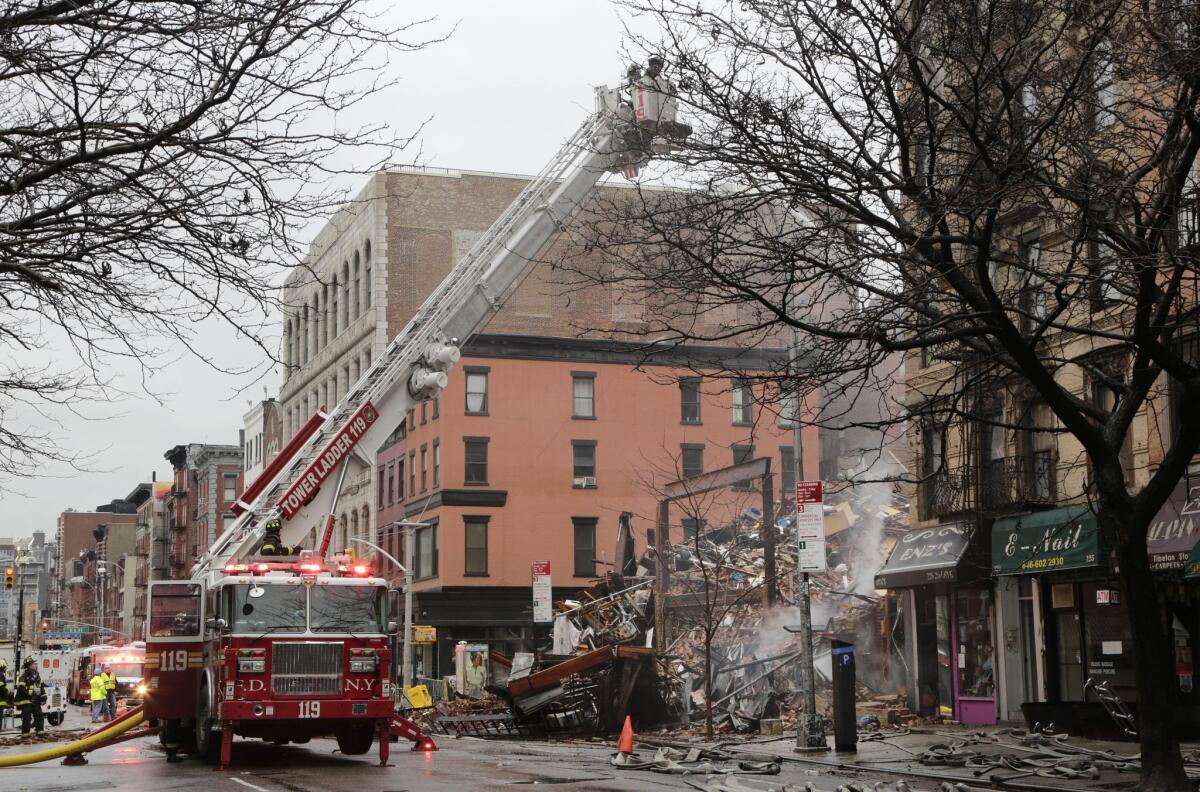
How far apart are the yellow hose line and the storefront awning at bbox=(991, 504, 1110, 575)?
46.3 feet

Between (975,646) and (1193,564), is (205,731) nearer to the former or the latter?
(1193,564)

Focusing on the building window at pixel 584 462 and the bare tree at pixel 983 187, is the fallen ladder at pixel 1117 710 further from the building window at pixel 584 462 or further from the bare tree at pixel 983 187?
the building window at pixel 584 462

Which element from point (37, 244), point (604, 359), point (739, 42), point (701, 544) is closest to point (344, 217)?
point (604, 359)

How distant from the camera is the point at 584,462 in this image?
58.7m

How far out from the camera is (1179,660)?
2228 cm

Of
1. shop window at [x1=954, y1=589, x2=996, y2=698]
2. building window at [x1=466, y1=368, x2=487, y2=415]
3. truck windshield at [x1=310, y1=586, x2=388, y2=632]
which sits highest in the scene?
building window at [x1=466, y1=368, x2=487, y2=415]

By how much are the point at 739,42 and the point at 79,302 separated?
729 centimetres

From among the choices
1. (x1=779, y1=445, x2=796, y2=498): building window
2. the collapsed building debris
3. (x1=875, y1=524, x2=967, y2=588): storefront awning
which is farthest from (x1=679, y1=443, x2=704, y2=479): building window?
(x1=875, y1=524, x2=967, y2=588): storefront awning

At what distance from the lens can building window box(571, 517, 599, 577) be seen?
57.3m

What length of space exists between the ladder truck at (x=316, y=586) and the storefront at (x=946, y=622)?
932 centimetres

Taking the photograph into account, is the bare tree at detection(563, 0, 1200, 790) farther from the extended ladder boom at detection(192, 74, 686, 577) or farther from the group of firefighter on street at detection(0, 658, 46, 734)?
the group of firefighter on street at detection(0, 658, 46, 734)

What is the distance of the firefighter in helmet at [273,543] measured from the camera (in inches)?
795

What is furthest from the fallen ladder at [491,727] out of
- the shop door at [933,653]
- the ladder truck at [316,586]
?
the ladder truck at [316,586]

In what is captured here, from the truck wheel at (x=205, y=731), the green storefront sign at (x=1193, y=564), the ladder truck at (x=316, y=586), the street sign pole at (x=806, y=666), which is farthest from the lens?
the street sign pole at (x=806, y=666)
